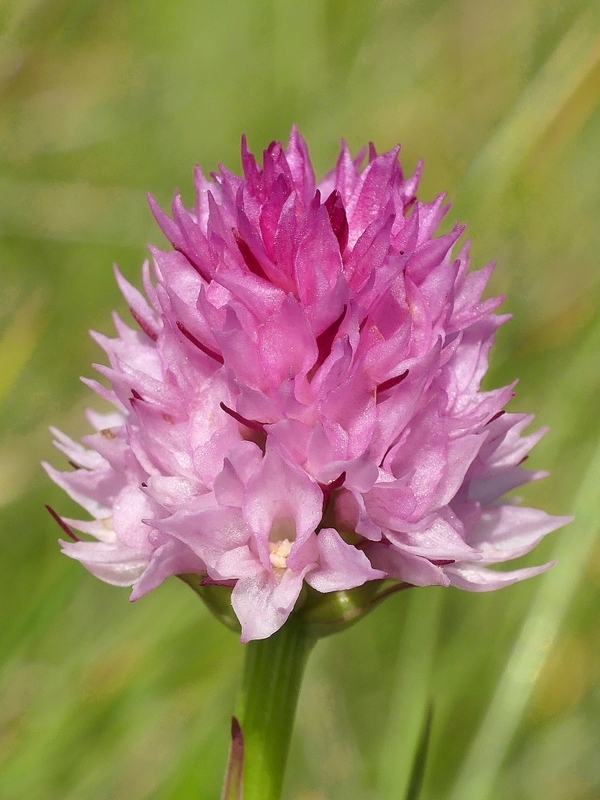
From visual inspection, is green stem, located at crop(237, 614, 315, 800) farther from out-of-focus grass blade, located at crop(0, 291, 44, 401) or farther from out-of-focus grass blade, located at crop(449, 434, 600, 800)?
out-of-focus grass blade, located at crop(0, 291, 44, 401)

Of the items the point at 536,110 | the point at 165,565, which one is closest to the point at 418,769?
the point at 165,565

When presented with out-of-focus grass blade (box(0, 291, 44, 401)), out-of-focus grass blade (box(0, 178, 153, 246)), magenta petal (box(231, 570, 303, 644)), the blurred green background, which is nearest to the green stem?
magenta petal (box(231, 570, 303, 644))

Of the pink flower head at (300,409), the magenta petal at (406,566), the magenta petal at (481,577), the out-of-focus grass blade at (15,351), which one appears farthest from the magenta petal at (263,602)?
the out-of-focus grass blade at (15,351)

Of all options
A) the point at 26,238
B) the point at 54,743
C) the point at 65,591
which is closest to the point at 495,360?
the point at 65,591

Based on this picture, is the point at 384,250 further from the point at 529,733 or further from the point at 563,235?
the point at 563,235

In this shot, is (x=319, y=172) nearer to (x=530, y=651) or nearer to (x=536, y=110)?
(x=536, y=110)
